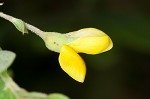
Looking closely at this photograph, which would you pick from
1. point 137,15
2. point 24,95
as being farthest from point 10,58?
point 137,15

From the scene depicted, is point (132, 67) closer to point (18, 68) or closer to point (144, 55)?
point (144, 55)

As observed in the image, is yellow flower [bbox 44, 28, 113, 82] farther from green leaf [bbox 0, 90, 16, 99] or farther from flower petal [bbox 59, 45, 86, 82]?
green leaf [bbox 0, 90, 16, 99]

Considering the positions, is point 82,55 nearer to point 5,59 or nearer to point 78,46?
point 78,46

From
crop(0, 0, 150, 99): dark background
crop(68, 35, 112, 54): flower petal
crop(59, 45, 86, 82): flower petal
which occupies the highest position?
crop(68, 35, 112, 54): flower petal

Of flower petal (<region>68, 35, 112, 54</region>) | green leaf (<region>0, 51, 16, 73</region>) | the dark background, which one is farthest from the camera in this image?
the dark background

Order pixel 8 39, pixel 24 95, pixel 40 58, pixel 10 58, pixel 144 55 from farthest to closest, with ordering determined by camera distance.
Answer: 1. pixel 144 55
2. pixel 40 58
3. pixel 8 39
4. pixel 24 95
5. pixel 10 58

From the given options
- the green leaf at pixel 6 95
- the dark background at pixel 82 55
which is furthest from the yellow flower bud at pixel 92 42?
the dark background at pixel 82 55

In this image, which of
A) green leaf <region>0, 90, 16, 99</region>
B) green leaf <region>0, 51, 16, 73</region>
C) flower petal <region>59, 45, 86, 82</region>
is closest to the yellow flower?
flower petal <region>59, 45, 86, 82</region>
